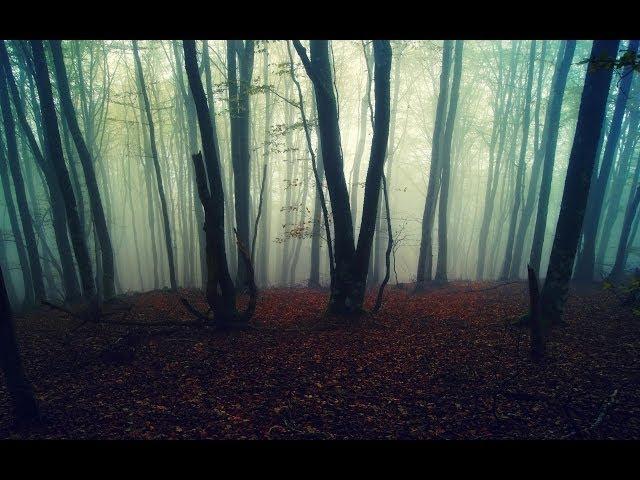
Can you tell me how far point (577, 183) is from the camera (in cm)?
686

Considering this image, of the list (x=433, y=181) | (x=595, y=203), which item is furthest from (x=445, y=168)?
(x=595, y=203)

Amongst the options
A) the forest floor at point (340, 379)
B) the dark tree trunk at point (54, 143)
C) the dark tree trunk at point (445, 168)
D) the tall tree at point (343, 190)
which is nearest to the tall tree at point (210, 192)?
the forest floor at point (340, 379)

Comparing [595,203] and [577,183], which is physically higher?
[577,183]

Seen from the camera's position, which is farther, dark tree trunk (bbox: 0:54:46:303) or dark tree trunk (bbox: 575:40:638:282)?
dark tree trunk (bbox: 575:40:638:282)

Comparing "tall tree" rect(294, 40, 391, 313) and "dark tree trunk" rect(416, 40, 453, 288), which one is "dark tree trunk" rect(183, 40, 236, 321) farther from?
"dark tree trunk" rect(416, 40, 453, 288)

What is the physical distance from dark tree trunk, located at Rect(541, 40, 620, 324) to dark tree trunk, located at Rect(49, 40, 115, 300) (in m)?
13.5

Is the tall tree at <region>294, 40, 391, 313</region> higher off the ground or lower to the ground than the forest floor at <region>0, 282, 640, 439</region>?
higher

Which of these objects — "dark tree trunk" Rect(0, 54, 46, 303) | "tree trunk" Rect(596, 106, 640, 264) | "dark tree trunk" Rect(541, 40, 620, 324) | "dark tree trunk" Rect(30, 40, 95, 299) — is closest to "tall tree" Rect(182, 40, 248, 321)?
"dark tree trunk" Rect(30, 40, 95, 299)

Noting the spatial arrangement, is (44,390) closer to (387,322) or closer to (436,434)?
(436,434)

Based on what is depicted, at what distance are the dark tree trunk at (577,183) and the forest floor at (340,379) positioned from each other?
824 mm

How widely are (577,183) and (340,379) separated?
6.72 m

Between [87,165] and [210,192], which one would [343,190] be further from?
[87,165]

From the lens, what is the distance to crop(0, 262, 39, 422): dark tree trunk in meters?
3.85
